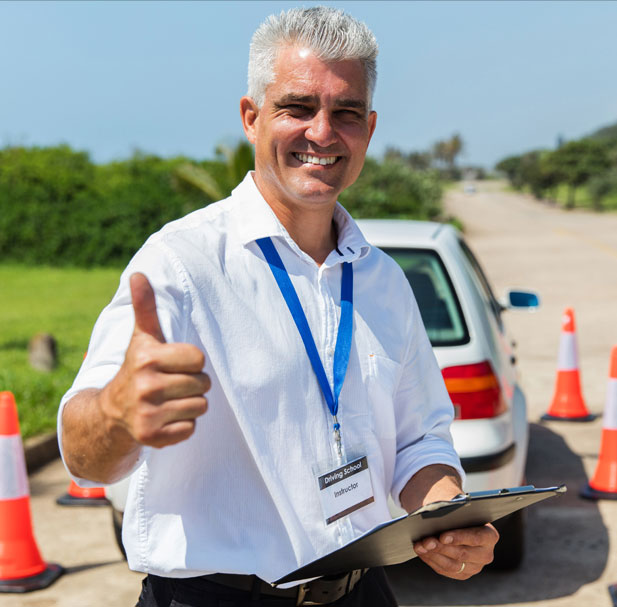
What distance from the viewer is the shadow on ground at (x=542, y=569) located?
4.18 meters

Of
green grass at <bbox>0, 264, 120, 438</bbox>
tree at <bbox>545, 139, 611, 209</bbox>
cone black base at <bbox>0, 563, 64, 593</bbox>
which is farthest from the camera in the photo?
tree at <bbox>545, 139, 611, 209</bbox>

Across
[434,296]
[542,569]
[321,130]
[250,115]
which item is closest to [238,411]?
[321,130]

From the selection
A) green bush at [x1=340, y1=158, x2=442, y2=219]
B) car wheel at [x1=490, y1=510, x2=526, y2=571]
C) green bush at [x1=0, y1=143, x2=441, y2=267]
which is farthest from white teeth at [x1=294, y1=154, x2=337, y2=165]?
green bush at [x1=340, y1=158, x2=442, y2=219]

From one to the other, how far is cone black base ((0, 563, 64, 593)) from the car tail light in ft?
7.00

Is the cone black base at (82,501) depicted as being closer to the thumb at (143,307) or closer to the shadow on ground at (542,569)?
the shadow on ground at (542,569)

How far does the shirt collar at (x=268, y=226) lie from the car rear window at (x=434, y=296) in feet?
7.14

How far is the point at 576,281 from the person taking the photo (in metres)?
18.1

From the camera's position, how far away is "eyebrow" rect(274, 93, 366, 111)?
6.22 feet

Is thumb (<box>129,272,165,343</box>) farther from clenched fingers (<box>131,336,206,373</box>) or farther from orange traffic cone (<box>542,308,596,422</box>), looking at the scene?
orange traffic cone (<box>542,308,596,422</box>)

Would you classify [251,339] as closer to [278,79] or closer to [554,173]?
[278,79]

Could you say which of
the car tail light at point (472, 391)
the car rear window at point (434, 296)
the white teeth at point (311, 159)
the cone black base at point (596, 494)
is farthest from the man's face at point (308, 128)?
the cone black base at point (596, 494)

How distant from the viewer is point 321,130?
6.28ft

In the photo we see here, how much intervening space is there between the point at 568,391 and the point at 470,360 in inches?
140

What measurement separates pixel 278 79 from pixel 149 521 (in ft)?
3.09
